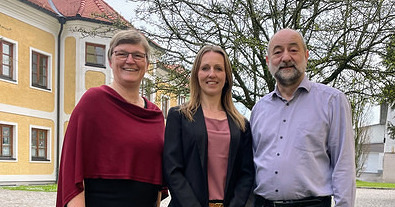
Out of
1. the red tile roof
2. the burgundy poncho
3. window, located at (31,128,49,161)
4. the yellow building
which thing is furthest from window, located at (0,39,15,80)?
the burgundy poncho

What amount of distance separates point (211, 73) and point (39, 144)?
55.4 ft

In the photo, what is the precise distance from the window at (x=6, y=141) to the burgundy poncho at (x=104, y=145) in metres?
14.7

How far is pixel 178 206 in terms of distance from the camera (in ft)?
9.53

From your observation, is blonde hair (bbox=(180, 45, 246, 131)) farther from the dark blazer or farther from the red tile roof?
the red tile roof

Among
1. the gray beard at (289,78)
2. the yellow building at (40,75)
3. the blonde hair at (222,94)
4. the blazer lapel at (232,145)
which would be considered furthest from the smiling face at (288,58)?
the yellow building at (40,75)

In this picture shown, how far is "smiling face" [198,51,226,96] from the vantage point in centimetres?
310

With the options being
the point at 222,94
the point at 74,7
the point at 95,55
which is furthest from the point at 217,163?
the point at 74,7

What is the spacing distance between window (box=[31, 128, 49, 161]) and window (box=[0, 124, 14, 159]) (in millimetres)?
1240

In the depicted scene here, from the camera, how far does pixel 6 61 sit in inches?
643

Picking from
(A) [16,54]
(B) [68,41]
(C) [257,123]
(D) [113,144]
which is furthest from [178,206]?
(B) [68,41]

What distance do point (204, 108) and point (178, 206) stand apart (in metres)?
0.76

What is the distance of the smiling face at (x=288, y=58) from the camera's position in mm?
3049

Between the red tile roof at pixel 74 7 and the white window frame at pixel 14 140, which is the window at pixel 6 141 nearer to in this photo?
the white window frame at pixel 14 140

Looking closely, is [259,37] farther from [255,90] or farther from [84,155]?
[84,155]
